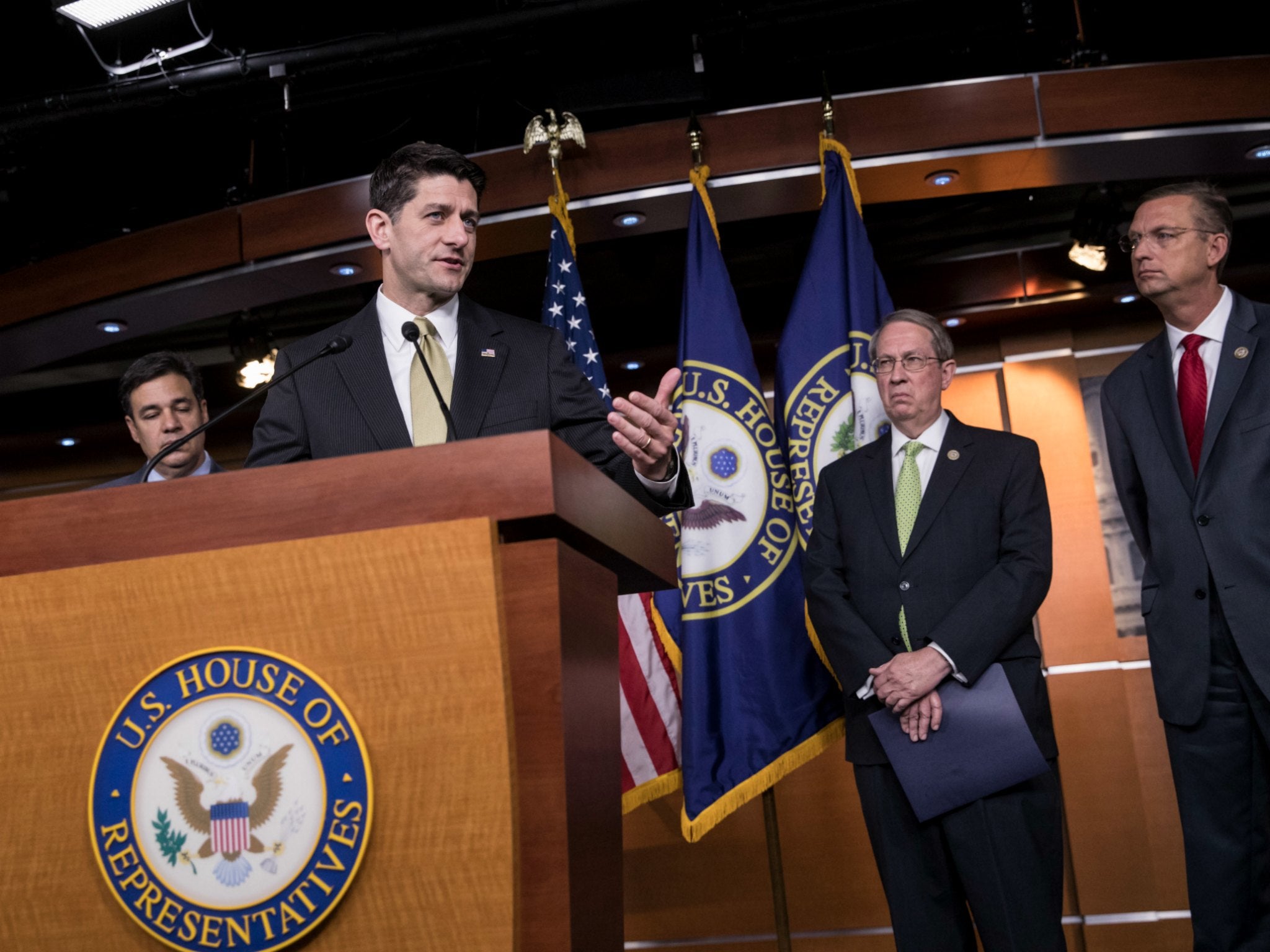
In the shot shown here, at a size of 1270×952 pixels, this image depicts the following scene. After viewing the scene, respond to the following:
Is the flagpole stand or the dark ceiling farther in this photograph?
the dark ceiling

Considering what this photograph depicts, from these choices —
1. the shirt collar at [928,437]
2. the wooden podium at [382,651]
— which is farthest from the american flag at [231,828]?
the shirt collar at [928,437]

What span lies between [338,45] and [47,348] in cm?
174

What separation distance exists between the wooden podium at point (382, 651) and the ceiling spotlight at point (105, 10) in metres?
2.82

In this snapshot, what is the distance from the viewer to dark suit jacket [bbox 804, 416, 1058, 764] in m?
2.61

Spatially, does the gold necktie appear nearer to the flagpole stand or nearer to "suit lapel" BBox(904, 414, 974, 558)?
"suit lapel" BBox(904, 414, 974, 558)

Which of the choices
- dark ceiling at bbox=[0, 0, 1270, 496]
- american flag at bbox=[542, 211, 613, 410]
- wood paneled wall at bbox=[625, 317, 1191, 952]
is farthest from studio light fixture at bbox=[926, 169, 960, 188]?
wood paneled wall at bbox=[625, 317, 1191, 952]

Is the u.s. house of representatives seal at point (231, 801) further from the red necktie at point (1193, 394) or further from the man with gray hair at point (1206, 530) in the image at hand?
the red necktie at point (1193, 394)

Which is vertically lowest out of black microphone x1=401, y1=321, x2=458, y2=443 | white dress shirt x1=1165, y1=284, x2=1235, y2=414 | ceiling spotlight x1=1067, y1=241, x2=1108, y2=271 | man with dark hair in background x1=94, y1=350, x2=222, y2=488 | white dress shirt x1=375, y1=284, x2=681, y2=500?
black microphone x1=401, y1=321, x2=458, y2=443

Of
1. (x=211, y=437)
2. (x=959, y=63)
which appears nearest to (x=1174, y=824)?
(x=959, y=63)

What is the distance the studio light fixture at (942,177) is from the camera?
364 centimetres

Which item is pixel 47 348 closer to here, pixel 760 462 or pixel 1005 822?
pixel 760 462

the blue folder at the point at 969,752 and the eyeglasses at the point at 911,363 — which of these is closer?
the blue folder at the point at 969,752

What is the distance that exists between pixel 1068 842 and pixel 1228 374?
227 centimetres

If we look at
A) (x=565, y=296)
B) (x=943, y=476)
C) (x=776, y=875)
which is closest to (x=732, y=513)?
(x=943, y=476)
